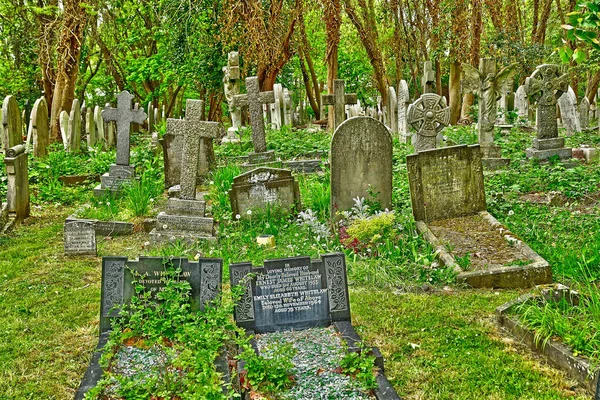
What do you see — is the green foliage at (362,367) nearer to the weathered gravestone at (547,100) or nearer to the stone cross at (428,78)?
the weathered gravestone at (547,100)

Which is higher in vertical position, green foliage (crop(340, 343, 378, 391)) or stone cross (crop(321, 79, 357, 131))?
stone cross (crop(321, 79, 357, 131))

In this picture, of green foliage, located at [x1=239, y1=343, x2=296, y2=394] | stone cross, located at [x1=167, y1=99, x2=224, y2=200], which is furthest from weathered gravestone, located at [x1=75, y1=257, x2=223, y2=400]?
stone cross, located at [x1=167, y1=99, x2=224, y2=200]

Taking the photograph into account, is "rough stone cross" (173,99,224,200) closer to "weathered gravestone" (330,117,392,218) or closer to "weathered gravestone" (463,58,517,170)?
"weathered gravestone" (330,117,392,218)

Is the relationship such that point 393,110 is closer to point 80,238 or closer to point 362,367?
point 80,238

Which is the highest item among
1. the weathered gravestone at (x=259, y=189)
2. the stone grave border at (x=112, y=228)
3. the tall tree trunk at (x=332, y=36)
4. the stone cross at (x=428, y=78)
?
the tall tree trunk at (x=332, y=36)

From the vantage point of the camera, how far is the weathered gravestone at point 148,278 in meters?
5.07

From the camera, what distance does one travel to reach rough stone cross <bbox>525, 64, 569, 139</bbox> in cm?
1148

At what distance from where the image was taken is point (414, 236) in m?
7.64

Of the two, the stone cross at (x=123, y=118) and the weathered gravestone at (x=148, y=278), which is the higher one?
the stone cross at (x=123, y=118)

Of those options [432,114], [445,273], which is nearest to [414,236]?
[445,273]

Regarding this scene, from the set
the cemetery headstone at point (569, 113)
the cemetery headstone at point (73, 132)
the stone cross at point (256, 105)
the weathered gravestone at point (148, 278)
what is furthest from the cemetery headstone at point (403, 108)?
the weathered gravestone at point (148, 278)

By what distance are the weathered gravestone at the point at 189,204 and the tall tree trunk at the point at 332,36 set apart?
16.5ft

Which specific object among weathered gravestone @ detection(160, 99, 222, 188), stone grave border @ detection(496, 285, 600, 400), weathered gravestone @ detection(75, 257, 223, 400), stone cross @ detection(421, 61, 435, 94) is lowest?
stone grave border @ detection(496, 285, 600, 400)

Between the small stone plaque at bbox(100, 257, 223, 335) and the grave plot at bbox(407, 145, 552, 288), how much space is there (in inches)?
108
